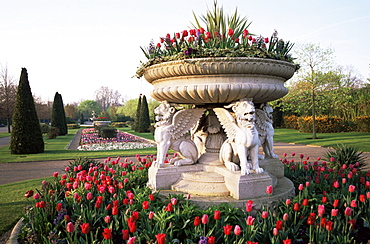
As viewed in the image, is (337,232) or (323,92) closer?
(337,232)

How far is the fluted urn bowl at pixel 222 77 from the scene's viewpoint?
3691 mm

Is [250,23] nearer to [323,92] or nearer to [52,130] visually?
[323,92]

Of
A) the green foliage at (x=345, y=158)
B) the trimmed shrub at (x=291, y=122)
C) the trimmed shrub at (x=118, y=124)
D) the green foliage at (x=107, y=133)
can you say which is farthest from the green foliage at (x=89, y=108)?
the green foliage at (x=345, y=158)

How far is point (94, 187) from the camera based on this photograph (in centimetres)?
426

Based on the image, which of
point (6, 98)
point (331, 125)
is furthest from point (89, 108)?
point (331, 125)

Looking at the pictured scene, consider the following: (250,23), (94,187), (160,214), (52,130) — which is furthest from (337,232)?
(52,130)

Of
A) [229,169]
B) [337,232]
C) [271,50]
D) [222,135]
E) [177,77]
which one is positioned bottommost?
[337,232]

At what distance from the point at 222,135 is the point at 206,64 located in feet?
5.56

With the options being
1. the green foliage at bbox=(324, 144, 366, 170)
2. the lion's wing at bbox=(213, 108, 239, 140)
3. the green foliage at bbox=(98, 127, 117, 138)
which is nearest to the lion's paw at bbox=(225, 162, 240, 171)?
the lion's wing at bbox=(213, 108, 239, 140)

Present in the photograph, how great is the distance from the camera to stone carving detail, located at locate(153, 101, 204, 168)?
434 cm

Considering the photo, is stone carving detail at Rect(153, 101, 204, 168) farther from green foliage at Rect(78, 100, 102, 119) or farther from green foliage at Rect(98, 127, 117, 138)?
green foliage at Rect(78, 100, 102, 119)

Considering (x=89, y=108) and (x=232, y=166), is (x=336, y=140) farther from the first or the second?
(x=89, y=108)

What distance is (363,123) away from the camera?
71.2 ft

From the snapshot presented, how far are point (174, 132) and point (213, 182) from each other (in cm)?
108
